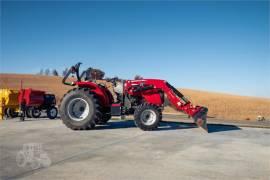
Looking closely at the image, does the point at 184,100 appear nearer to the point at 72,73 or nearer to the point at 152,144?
the point at 152,144

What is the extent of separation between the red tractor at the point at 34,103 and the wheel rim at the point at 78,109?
16.6 ft

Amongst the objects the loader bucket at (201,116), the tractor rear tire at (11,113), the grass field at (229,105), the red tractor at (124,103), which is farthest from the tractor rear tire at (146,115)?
the grass field at (229,105)

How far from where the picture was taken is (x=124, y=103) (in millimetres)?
12188

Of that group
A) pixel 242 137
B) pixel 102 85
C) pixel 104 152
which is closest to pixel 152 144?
pixel 104 152

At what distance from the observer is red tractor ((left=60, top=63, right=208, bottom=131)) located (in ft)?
36.9

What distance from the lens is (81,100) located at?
11633 millimetres

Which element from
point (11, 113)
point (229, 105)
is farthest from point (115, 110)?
point (229, 105)

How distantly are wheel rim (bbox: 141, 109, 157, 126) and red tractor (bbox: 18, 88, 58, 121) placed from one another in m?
7.44

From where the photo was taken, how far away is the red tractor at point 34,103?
1623 centimetres

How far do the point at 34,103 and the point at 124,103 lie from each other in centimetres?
682

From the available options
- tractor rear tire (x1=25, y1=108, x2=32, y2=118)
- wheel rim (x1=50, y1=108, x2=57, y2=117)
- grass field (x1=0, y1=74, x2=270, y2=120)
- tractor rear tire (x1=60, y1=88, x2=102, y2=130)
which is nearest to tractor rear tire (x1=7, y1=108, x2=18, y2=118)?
tractor rear tire (x1=25, y1=108, x2=32, y2=118)

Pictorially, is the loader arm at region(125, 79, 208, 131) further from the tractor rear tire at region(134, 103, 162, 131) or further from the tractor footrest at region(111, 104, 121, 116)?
the tractor footrest at region(111, 104, 121, 116)

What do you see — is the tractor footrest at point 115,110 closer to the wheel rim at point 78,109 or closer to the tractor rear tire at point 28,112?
the wheel rim at point 78,109

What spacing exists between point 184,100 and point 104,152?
5.39 metres
